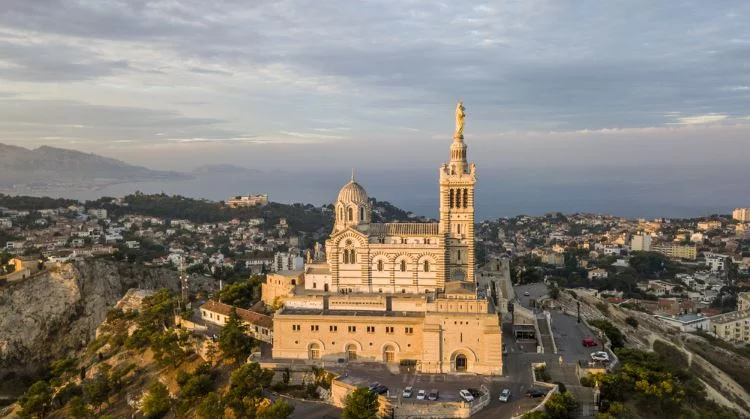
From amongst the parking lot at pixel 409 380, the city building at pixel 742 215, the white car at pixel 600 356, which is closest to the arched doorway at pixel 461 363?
the parking lot at pixel 409 380

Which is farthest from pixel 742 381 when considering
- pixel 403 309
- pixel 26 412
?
pixel 26 412

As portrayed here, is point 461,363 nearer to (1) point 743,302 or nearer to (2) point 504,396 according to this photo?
(2) point 504,396

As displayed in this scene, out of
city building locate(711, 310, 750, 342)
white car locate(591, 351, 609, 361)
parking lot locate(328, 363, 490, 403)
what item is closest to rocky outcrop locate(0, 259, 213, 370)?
parking lot locate(328, 363, 490, 403)

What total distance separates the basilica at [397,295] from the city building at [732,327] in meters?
38.8

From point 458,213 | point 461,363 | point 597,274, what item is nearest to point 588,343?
point 461,363

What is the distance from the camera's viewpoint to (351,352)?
121 ft

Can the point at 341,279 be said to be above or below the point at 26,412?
above

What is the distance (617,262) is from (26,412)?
85.9m

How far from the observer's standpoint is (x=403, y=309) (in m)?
38.8

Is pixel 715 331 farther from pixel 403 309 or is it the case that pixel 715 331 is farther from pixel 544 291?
pixel 403 309

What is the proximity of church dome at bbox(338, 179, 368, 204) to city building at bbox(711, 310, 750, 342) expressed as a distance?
47.8 m

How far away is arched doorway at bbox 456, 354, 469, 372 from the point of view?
3512 centimetres

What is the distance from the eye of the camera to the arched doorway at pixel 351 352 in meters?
36.9

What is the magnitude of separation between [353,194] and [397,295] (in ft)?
25.1
